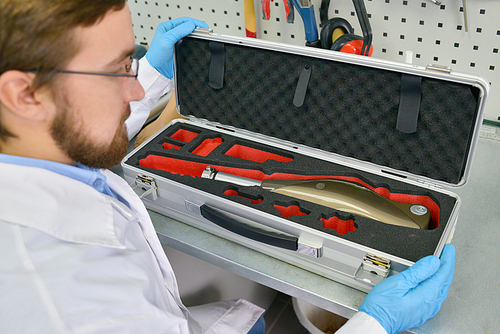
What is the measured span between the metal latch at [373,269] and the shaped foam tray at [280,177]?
0.11 ft

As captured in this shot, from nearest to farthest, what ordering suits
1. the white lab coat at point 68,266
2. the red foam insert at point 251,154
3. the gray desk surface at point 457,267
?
the white lab coat at point 68,266, the gray desk surface at point 457,267, the red foam insert at point 251,154

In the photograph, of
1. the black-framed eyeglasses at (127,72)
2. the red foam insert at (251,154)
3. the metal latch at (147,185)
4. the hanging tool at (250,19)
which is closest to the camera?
the black-framed eyeglasses at (127,72)

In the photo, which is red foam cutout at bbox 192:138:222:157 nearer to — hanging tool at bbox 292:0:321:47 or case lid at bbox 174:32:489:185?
case lid at bbox 174:32:489:185

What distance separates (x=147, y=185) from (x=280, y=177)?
36cm

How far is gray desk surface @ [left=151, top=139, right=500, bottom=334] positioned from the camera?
0.72m

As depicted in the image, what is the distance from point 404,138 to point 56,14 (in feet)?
2.49

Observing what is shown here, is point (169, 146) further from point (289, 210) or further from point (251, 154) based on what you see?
point (289, 210)

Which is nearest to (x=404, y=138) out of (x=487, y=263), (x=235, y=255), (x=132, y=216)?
(x=487, y=263)

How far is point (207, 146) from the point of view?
113 cm

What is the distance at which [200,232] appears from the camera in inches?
38.1

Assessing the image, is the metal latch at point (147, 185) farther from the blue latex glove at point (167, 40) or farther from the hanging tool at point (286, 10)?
the hanging tool at point (286, 10)

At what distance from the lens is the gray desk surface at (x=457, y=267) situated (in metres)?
0.72

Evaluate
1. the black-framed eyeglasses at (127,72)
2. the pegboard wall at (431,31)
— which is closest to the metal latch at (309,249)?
the black-framed eyeglasses at (127,72)

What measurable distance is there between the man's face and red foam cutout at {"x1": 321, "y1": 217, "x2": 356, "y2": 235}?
49 cm
